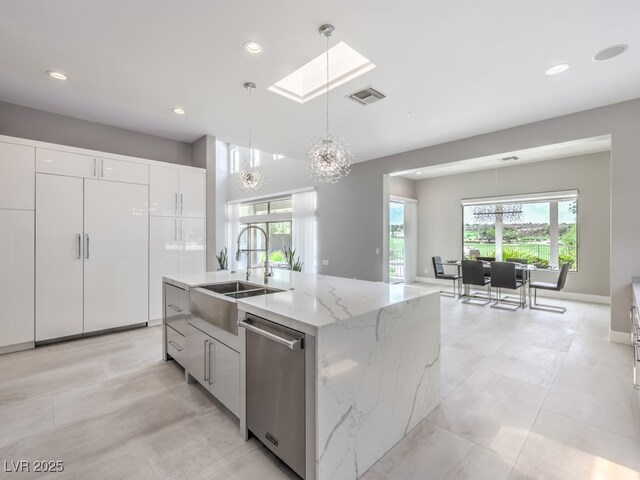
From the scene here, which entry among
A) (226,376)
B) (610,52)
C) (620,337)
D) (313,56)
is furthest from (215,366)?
(620,337)

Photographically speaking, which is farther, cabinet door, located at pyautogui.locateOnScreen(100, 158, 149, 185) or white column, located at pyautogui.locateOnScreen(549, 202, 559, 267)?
white column, located at pyautogui.locateOnScreen(549, 202, 559, 267)

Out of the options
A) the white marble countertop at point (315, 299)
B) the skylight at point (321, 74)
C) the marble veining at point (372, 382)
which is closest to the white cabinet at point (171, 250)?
the white marble countertop at point (315, 299)

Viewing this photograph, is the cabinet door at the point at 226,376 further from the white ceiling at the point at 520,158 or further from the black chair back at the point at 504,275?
the black chair back at the point at 504,275

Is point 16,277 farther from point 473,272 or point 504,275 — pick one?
point 504,275

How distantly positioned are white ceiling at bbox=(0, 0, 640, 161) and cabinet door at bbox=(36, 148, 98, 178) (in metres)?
0.72

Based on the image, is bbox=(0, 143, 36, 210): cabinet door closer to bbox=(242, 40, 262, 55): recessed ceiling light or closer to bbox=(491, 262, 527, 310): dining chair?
bbox=(242, 40, 262, 55): recessed ceiling light

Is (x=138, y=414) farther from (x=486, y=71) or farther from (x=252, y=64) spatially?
(x=486, y=71)

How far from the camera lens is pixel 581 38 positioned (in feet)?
7.77

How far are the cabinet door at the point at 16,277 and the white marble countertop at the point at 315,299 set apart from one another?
1.97m

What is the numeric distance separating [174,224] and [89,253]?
110 cm

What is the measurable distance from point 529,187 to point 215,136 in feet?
22.1

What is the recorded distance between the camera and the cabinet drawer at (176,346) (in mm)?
2639

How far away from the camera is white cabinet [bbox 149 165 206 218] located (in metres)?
4.27

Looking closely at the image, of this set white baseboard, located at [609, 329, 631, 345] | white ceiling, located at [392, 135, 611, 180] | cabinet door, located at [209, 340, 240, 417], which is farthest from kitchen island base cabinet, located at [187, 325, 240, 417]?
white ceiling, located at [392, 135, 611, 180]
